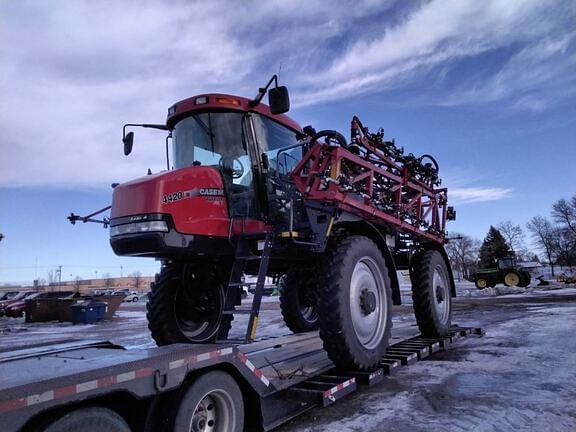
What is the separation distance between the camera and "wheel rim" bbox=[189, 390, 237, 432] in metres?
3.11

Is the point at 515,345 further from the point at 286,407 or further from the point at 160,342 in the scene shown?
the point at 160,342

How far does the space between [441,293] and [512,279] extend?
88.7 feet

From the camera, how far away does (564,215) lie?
73000 mm

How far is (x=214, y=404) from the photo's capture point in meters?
3.26

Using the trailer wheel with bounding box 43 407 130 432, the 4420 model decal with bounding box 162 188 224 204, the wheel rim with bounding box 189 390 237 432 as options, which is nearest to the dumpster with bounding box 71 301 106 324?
the 4420 model decal with bounding box 162 188 224 204

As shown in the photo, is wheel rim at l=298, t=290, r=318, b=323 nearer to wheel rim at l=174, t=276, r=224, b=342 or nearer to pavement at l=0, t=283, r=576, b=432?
pavement at l=0, t=283, r=576, b=432

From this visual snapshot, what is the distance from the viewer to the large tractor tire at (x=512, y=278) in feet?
103

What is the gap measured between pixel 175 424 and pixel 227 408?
1.76ft

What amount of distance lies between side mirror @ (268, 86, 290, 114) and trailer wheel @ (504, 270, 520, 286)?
31568 millimetres

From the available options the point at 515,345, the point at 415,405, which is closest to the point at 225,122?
the point at 415,405

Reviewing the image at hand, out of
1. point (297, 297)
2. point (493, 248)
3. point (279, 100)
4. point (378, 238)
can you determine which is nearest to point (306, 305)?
point (297, 297)

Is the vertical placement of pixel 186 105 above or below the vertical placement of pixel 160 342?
above

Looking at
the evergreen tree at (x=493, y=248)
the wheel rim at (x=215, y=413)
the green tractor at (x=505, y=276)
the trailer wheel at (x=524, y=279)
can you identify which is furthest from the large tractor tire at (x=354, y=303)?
the evergreen tree at (x=493, y=248)

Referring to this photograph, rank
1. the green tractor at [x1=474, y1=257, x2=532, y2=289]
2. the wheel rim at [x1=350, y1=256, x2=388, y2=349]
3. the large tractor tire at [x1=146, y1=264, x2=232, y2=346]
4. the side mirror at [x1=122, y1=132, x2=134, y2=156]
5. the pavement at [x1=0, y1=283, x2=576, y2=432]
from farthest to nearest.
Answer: the green tractor at [x1=474, y1=257, x2=532, y2=289] → the side mirror at [x1=122, y1=132, x2=134, y2=156] → the large tractor tire at [x1=146, y1=264, x2=232, y2=346] → the wheel rim at [x1=350, y1=256, x2=388, y2=349] → the pavement at [x1=0, y1=283, x2=576, y2=432]
